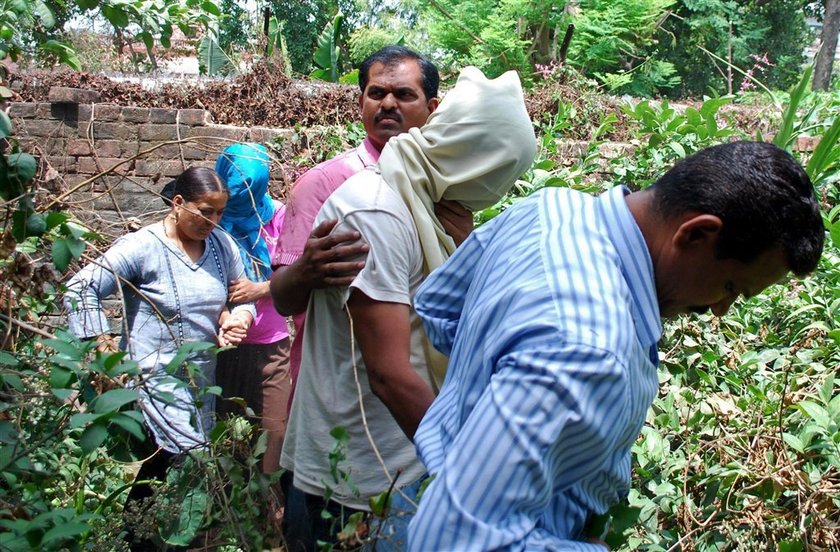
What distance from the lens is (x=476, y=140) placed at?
6.22 ft

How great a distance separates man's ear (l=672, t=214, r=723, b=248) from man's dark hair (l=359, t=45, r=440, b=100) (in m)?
1.60

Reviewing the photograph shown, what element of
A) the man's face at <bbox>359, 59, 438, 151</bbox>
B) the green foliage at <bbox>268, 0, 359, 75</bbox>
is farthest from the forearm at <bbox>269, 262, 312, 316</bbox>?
the green foliage at <bbox>268, 0, 359, 75</bbox>

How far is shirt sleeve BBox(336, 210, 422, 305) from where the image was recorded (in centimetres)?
176

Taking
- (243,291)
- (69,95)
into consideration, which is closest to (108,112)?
(69,95)

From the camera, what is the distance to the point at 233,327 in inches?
135

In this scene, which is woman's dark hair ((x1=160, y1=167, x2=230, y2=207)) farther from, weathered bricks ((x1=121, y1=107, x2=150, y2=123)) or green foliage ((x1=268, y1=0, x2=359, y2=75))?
green foliage ((x1=268, y1=0, x2=359, y2=75))

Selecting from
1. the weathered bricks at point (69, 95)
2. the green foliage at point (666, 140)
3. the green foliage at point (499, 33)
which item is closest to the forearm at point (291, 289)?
the green foliage at point (666, 140)

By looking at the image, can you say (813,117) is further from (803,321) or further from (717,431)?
(717,431)

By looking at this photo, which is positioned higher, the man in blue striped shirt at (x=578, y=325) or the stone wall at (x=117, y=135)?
the man in blue striped shirt at (x=578, y=325)

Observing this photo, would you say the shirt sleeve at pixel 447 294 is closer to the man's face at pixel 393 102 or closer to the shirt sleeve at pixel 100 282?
the man's face at pixel 393 102

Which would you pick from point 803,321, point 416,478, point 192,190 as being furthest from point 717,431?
point 192,190

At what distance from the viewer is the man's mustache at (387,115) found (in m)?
2.64

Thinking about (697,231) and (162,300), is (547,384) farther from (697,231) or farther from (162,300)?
(162,300)

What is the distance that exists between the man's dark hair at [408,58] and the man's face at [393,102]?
1 cm
